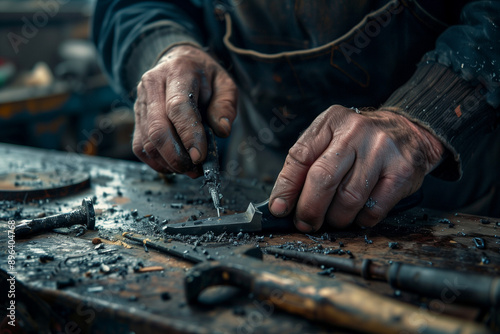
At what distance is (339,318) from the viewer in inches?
32.9

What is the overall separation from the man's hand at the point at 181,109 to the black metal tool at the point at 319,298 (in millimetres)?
673

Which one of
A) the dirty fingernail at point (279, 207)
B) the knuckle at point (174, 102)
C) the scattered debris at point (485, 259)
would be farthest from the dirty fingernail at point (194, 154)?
the scattered debris at point (485, 259)

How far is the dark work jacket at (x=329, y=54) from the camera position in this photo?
1.62 metres

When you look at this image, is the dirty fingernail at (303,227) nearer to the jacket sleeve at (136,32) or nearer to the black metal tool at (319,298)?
the black metal tool at (319,298)

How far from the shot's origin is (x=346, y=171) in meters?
1.42

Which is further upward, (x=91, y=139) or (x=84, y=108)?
(x=84, y=108)

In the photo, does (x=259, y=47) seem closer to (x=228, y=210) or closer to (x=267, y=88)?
(x=267, y=88)

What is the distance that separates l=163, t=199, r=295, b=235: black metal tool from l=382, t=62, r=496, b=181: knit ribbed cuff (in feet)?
2.10

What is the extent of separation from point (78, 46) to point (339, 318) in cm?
547

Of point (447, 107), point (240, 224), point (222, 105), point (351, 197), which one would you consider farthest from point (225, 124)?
point (447, 107)

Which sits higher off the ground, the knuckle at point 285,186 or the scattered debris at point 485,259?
the knuckle at point 285,186

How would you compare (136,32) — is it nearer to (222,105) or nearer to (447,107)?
(222,105)

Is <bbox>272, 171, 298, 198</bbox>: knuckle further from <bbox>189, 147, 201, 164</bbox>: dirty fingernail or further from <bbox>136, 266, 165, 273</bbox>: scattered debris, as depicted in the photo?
<bbox>136, 266, 165, 273</bbox>: scattered debris

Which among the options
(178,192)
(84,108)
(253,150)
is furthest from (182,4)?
(84,108)
